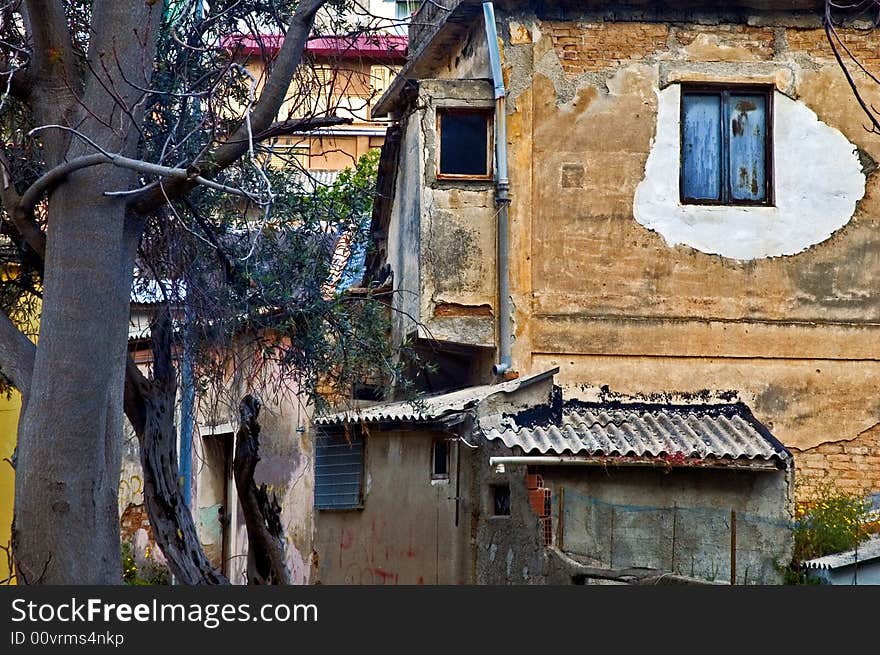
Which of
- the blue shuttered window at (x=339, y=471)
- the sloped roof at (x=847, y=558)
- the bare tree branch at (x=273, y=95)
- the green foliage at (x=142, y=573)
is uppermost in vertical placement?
the bare tree branch at (x=273, y=95)

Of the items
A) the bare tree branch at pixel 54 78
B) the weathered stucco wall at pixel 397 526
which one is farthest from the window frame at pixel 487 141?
the bare tree branch at pixel 54 78

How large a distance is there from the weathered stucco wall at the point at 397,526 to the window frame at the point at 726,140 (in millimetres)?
3675

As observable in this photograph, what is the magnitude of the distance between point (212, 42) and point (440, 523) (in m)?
5.51

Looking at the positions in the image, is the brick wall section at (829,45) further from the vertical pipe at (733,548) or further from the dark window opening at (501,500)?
the dark window opening at (501,500)

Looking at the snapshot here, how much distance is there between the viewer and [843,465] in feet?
46.5

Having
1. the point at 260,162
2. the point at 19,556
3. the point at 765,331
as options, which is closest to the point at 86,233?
the point at 19,556

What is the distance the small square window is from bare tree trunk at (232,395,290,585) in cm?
478

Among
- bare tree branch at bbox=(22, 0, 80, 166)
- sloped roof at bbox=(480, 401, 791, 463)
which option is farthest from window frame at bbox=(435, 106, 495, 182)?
bare tree branch at bbox=(22, 0, 80, 166)

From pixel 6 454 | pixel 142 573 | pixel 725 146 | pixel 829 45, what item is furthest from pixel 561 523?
pixel 6 454

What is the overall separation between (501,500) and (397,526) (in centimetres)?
229

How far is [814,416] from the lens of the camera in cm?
1423

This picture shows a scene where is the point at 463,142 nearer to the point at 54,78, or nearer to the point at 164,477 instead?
the point at 164,477

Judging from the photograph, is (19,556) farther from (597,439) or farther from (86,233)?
(597,439)

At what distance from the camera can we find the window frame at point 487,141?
14375 millimetres
